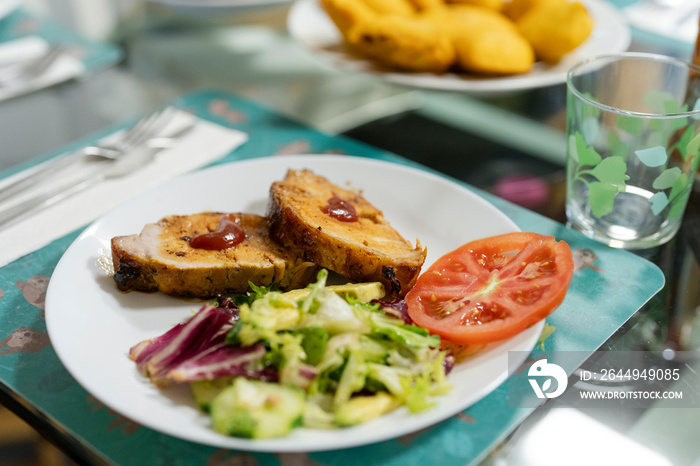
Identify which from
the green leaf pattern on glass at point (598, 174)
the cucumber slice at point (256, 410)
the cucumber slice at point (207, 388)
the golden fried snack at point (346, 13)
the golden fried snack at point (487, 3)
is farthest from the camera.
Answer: the golden fried snack at point (487, 3)

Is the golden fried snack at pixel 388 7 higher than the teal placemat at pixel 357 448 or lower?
higher

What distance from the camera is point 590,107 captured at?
1.87 m

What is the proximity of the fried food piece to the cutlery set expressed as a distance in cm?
117

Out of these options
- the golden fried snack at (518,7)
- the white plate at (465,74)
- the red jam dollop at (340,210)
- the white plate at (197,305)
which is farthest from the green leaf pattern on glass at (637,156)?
the golden fried snack at (518,7)

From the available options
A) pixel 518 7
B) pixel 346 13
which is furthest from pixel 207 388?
pixel 518 7

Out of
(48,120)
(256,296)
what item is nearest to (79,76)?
(48,120)

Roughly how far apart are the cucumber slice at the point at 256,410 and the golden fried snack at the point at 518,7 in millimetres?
2182

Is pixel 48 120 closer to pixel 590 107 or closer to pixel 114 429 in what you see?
pixel 114 429

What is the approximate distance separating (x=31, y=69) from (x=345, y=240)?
2.13 meters

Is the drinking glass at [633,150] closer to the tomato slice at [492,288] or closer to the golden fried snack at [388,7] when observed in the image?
the tomato slice at [492,288]

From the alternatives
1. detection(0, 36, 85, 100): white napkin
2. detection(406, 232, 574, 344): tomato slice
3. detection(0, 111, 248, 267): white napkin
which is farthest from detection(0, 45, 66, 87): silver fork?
detection(406, 232, 574, 344): tomato slice

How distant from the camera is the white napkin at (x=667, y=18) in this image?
3197 mm

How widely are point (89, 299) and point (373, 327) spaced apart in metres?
0.76

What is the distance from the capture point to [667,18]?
3.38 m
